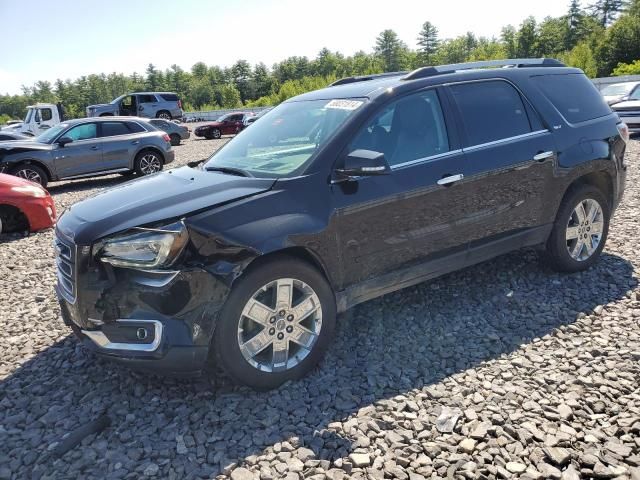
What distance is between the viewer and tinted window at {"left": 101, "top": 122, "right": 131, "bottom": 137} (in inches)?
491

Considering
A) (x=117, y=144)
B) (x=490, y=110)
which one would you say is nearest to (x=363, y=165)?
(x=490, y=110)

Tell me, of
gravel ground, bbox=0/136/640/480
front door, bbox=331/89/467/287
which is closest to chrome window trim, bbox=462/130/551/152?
front door, bbox=331/89/467/287

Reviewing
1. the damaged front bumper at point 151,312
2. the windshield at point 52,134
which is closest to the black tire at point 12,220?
the windshield at point 52,134

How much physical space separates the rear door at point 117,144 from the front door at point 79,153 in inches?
5.9

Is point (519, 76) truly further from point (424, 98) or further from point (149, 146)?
point (149, 146)

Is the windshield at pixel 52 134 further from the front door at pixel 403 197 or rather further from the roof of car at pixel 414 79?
the front door at pixel 403 197

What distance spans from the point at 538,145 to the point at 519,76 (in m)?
0.65

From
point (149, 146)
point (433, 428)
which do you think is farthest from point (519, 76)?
point (149, 146)

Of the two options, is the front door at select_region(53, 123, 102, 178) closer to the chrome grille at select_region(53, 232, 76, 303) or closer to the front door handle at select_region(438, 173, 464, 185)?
the chrome grille at select_region(53, 232, 76, 303)

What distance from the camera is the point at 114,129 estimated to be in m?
12.6

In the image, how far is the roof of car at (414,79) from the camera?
3.87 m

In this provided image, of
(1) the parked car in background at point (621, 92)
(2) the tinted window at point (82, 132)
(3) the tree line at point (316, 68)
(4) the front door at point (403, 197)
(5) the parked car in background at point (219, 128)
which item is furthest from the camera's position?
(3) the tree line at point (316, 68)

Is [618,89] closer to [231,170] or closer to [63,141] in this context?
[63,141]

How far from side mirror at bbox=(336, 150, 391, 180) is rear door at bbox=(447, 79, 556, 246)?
0.93 meters
